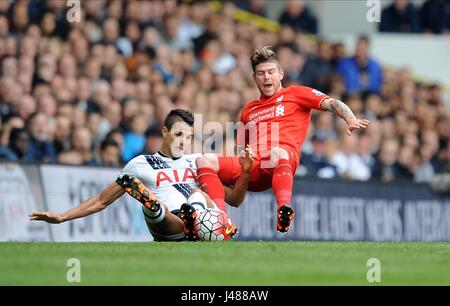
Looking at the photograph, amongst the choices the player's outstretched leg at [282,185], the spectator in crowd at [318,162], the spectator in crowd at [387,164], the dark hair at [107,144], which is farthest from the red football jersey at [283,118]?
the spectator in crowd at [387,164]

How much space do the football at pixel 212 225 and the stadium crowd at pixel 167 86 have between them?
454 cm

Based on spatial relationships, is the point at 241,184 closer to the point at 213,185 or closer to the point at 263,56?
the point at 213,185

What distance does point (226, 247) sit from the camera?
10.1 metres

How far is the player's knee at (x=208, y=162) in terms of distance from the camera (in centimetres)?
1148

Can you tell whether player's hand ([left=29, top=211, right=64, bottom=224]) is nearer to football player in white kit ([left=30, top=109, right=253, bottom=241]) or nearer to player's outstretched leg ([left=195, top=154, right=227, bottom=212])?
football player in white kit ([left=30, top=109, right=253, bottom=241])

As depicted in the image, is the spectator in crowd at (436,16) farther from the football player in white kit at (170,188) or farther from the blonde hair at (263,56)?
the football player in white kit at (170,188)

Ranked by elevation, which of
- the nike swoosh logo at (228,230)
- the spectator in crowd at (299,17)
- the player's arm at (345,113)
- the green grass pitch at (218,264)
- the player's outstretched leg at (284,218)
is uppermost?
the spectator in crowd at (299,17)

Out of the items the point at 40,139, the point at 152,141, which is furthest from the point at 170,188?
the point at 152,141

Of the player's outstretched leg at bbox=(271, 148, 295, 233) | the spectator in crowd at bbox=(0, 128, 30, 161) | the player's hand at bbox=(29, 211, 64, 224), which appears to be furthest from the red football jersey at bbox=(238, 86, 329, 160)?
the spectator in crowd at bbox=(0, 128, 30, 161)

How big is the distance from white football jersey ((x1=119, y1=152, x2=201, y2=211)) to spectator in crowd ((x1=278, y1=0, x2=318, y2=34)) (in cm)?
1106

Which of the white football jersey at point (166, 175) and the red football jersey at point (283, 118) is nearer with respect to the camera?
the red football jersey at point (283, 118)

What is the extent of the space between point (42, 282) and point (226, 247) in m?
2.40

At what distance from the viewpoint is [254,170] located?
11.5 meters

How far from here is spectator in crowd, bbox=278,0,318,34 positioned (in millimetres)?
22641
